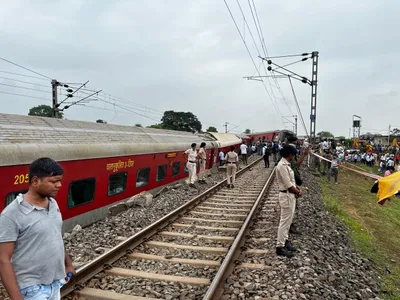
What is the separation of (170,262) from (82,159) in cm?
381

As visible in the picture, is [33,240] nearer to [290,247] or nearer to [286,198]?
[286,198]

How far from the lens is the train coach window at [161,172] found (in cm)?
1328

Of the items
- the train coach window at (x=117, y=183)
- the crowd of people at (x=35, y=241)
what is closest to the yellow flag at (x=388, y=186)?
the crowd of people at (x=35, y=241)

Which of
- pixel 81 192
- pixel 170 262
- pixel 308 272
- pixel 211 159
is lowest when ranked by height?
pixel 170 262

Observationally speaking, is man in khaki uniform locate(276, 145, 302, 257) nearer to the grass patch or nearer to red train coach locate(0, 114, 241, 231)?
the grass patch

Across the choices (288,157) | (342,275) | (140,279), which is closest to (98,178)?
(140,279)

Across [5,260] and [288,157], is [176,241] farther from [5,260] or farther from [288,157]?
[5,260]

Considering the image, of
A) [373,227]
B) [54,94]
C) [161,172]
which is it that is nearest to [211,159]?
[161,172]

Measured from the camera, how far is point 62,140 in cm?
799

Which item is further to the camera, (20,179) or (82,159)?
(82,159)

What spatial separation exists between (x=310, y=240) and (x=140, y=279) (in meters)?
3.41

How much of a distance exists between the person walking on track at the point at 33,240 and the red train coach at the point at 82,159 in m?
3.96

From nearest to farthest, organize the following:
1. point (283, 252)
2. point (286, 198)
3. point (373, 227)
A: point (283, 252) < point (286, 198) < point (373, 227)

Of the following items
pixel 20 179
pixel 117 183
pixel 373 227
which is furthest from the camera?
pixel 373 227
